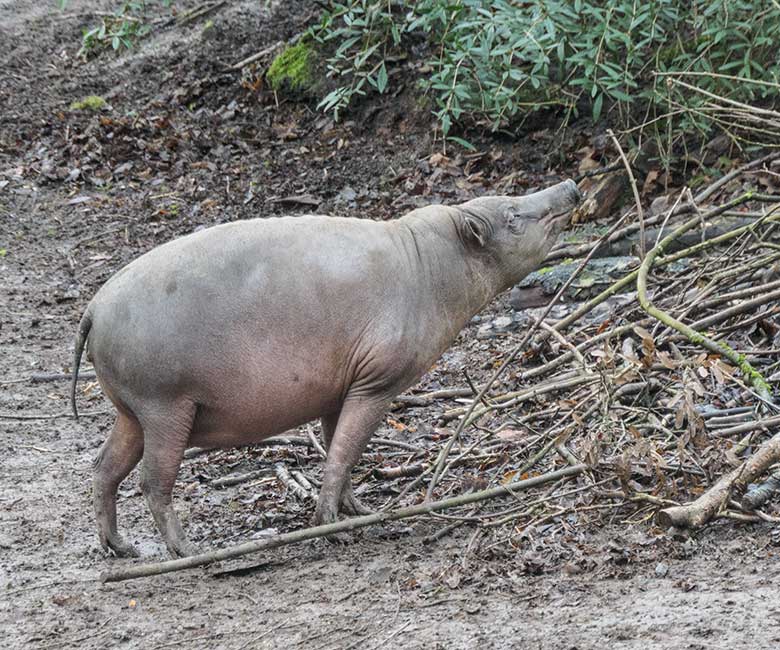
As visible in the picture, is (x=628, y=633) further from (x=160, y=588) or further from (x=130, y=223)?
(x=130, y=223)

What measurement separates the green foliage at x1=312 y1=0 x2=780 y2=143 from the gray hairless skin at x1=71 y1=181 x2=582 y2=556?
319cm

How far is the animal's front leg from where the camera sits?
504cm

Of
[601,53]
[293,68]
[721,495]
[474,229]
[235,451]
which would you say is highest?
[474,229]

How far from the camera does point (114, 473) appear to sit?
204 inches

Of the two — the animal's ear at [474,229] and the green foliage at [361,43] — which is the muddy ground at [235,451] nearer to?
the green foliage at [361,43]

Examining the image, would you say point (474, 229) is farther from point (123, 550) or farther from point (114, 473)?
point (123, 550)

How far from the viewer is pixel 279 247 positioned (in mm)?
5012

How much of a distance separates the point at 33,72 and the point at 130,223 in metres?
4.71

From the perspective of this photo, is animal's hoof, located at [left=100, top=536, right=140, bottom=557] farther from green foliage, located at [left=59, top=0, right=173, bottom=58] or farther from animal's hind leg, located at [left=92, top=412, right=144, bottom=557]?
green foliage, located at [left=59, top=0, right=173, bottom=58]

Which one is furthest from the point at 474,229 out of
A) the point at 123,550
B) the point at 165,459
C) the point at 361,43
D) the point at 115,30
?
the point at 115,30

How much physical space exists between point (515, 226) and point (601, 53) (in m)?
3.24

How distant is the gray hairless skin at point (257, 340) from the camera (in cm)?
480

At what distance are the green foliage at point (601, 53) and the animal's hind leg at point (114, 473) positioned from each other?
423 cm

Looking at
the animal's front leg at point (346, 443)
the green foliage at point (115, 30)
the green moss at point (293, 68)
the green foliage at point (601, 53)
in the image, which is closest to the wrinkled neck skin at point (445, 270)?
the animal's front leg at point (346, 443)
